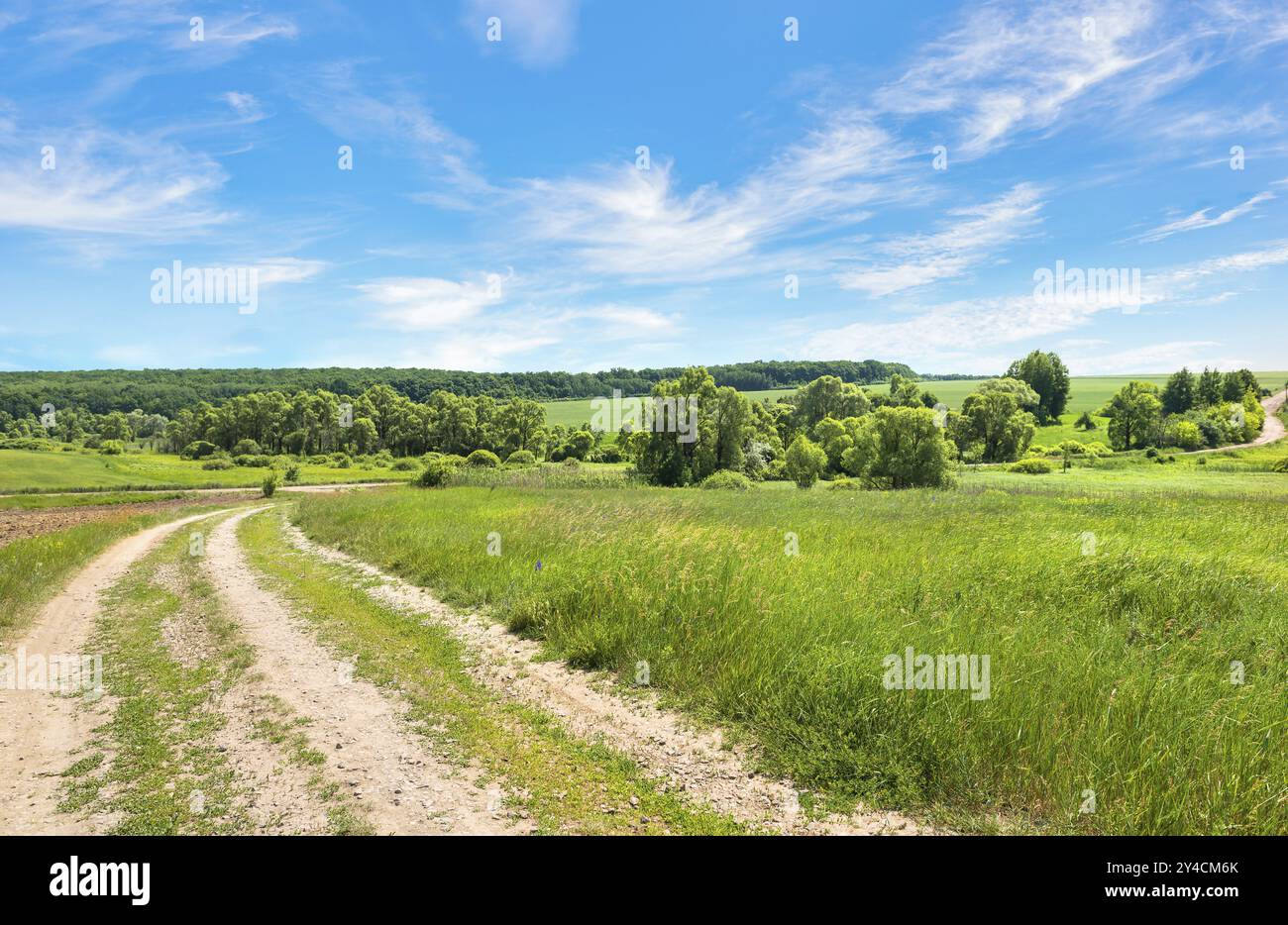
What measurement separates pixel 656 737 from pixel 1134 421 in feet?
402

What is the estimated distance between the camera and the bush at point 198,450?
10950 cm

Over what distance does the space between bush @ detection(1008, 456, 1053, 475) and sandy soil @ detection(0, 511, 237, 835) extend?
8308 cm

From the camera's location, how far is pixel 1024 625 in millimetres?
7406

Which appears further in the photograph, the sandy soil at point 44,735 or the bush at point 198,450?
the bush at point 198,450

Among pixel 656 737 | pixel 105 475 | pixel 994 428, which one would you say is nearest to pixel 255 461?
pixel 105 475

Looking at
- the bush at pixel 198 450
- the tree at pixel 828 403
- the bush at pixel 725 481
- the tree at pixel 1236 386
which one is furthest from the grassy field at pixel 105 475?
the tree at pixel 1236 386

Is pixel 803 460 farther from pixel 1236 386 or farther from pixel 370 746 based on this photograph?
pixel 1236 386

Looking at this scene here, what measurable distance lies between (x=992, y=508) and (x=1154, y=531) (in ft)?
23.7

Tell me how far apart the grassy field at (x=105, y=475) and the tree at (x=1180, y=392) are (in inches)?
5921

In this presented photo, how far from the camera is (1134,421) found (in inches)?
3750

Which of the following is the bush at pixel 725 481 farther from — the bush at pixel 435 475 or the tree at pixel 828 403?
the tree at pixel 828 403

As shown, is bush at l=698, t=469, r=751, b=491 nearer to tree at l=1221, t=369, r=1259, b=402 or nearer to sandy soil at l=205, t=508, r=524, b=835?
sandy soil at l=205, t=508, r=524, b=835
